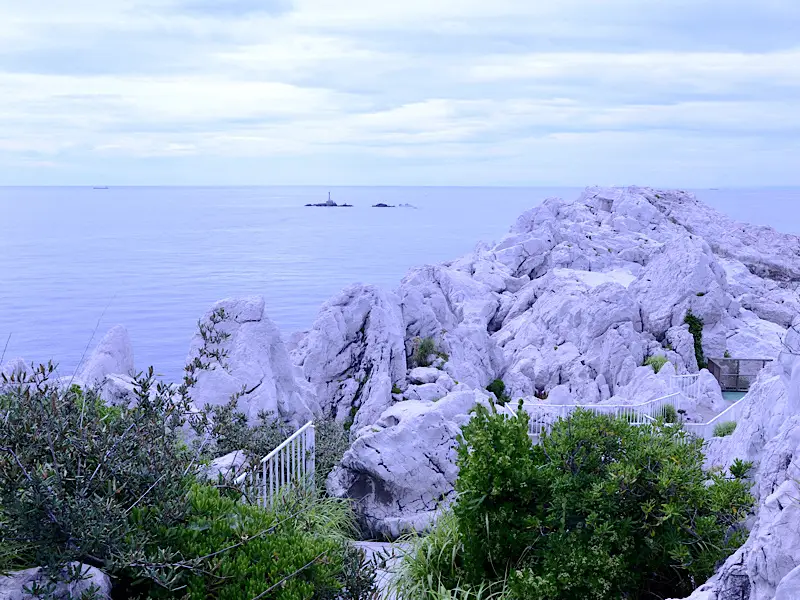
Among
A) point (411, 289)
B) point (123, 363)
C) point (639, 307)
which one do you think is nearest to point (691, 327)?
point (639, 307)

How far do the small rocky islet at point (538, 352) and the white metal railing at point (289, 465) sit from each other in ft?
1.37

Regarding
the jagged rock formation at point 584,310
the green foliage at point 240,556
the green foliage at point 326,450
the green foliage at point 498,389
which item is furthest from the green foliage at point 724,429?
the green foliage at point 498,389

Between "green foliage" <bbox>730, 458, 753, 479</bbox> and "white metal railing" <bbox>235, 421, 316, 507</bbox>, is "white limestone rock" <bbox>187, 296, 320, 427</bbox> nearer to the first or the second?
"white metal railing" <bbox>235, 421, 316, 507</bbox>

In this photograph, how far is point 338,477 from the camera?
8320 mm

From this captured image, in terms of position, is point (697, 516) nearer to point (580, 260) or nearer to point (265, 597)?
point (265, 597)

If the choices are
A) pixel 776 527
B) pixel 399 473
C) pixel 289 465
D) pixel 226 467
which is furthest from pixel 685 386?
pixel 776 527

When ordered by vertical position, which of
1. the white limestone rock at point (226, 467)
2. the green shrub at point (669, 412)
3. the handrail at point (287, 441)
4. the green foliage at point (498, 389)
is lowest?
the green foliage at point (498, 389)

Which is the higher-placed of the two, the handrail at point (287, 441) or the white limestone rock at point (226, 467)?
the white limestone rock at point (226, 467)

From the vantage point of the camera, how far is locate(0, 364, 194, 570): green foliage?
376 cm

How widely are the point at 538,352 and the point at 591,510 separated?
74.2 feet

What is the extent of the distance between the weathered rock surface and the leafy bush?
Answer: 2.68m

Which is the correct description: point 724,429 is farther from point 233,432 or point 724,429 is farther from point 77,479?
point 77,479

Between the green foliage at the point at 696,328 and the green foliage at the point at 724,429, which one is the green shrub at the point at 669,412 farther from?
the green foliage at the point at 696,328

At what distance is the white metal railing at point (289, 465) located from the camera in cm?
671
